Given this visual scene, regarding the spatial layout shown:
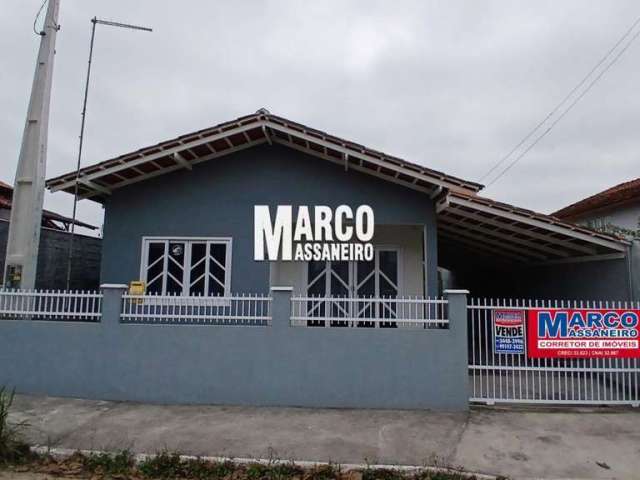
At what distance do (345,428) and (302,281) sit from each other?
513 cm

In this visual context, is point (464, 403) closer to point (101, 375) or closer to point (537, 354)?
point (537, 354)

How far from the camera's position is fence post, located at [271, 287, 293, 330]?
254 inches

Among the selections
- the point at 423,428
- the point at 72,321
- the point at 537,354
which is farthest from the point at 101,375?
the point at 537,354

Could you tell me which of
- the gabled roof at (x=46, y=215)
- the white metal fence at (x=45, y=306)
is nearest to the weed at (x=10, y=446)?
the white metal fence at (x=45, y=306)

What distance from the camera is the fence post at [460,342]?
20.4 feet

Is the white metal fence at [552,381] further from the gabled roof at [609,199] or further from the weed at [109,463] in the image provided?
the gabled roof at [609,199]

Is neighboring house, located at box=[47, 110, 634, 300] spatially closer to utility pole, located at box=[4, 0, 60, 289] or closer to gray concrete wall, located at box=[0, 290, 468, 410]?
utility pole, located at box=[4, 0, 60, 289]

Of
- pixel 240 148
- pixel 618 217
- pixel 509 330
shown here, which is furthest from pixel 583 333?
pixel 618 217

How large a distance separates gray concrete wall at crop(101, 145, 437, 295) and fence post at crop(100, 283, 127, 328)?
2.16 m

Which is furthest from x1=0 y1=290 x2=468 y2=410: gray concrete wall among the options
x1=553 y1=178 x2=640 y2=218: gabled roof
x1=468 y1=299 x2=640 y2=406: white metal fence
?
x1=553 y1=178 x2=640 y2=218: gabled roof

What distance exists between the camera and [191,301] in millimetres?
6914

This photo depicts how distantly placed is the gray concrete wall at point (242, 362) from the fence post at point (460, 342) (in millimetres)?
14

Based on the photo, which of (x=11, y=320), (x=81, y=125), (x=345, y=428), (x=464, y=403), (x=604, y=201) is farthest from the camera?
(x=604, y=201)

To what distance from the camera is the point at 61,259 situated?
1070cm
